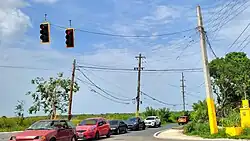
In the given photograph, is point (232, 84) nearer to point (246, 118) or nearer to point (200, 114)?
point (200, 114)

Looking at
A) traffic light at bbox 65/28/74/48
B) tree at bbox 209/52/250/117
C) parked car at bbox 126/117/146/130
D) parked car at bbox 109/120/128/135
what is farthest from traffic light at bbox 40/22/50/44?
tree at bbox 209/52/250/117

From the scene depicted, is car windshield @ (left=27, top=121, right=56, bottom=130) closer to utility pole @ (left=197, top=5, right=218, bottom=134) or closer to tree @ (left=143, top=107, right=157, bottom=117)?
utility pole @ (left=197, top=5, right=218, bottom=134)

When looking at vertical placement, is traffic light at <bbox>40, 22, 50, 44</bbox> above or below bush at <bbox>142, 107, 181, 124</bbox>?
above

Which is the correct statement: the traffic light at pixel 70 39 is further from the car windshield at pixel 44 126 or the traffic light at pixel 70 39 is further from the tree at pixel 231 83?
the tree at pixel 231 83

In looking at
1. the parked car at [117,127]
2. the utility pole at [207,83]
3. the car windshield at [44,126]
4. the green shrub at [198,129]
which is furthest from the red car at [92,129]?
the utility pole at [207,83]

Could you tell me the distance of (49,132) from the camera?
61.2 ft

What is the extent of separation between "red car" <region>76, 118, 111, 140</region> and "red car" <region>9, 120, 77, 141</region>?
5242 millimetres

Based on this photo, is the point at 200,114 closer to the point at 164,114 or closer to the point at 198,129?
the point at 198,129

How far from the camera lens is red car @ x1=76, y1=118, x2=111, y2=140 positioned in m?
26.8

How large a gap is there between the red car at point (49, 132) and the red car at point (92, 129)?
524cm

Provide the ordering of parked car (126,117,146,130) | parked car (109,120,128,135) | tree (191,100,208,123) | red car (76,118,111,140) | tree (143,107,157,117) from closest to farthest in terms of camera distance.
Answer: red car (76,118,111,140) < parked car (109,120,128,135) < tree (191,100,208,123) < parked car (126,117,146,130) < tree (143,107,157,117)

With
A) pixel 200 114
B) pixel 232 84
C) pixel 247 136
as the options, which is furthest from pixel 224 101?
pixel 247 136

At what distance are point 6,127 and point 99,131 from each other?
1954 centimetres

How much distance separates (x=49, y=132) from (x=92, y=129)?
29.1 feet
